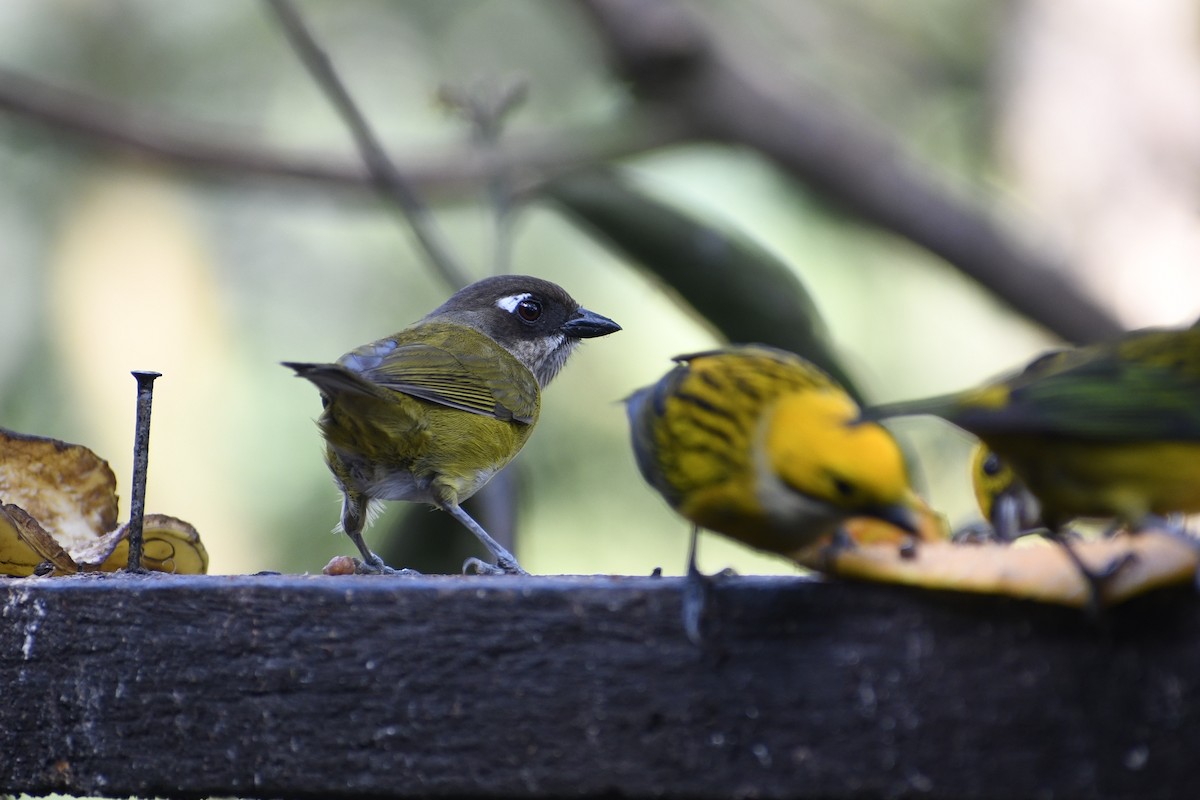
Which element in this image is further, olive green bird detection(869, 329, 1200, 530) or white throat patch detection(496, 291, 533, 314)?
white throat patch detection(496, 291, 533, 314)

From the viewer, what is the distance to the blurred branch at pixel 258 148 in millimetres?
6305

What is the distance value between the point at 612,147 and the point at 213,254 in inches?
230

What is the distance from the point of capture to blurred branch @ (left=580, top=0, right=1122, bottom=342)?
629cm

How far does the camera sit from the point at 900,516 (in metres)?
1.96

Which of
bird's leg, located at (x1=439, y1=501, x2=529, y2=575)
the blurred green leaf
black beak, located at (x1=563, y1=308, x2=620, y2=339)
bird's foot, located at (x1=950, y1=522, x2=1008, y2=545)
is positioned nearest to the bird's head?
black beak, located at (x1=563, y1=308, x2=620, y2=339)

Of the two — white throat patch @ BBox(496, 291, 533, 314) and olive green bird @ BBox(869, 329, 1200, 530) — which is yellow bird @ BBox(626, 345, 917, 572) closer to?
olive green bird @ BBox(869, 329, 1200, 530)

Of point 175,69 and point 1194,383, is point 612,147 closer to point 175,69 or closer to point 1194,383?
point 1194,383

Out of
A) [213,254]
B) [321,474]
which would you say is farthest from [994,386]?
[213,254]

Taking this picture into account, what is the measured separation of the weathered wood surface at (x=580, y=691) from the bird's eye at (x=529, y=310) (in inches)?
112

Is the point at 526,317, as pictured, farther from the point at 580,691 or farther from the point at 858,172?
the point at 580,691

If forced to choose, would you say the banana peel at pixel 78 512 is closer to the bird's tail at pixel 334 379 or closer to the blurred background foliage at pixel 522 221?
the bird's tail at pixel 334 379

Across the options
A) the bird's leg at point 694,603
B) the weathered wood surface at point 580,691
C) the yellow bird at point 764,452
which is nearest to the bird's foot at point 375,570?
the weathered wood surface at point 580,691

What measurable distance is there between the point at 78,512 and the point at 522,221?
6439mm

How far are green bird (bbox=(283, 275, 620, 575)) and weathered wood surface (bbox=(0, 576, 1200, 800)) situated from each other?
1.24 metres
